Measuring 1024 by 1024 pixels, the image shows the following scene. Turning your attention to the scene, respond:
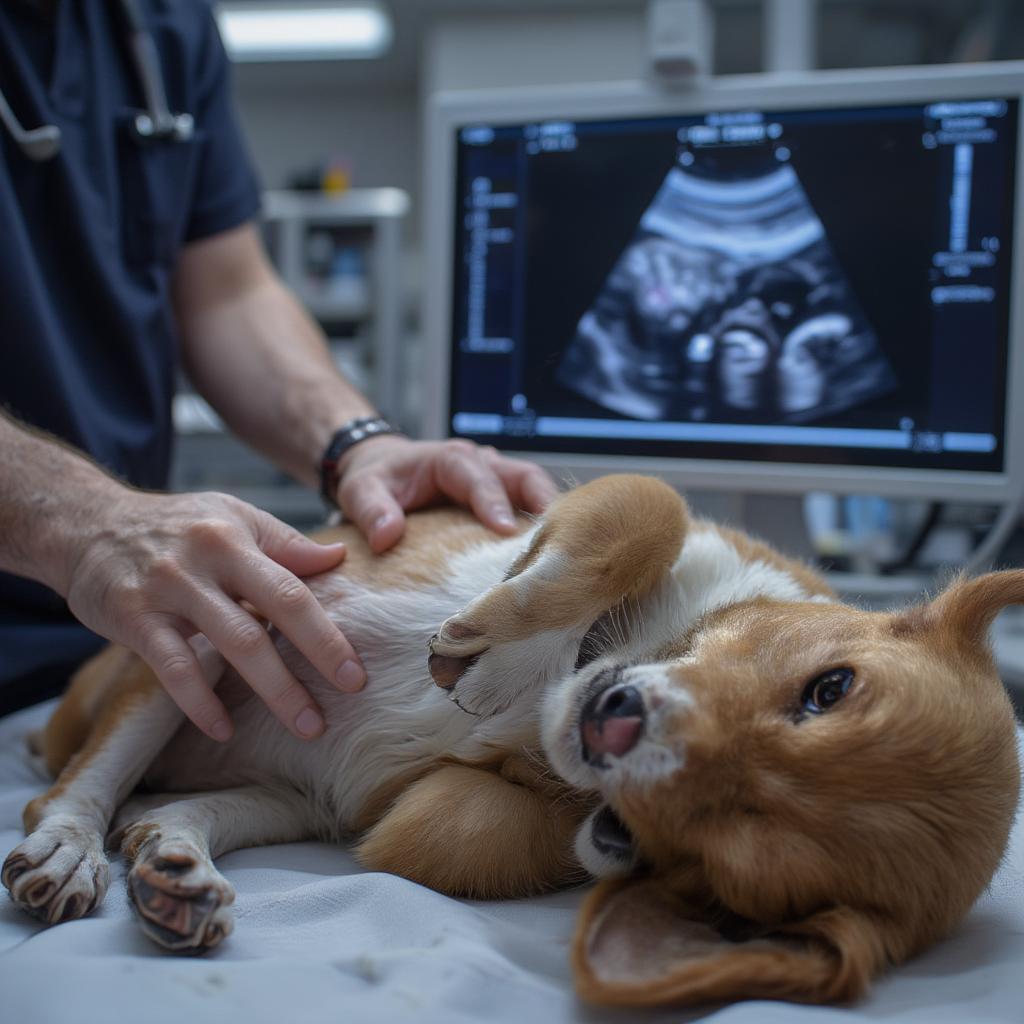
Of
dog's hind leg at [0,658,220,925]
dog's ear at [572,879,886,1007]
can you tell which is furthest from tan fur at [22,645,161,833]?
dog's ear at [572,879,886,1007]

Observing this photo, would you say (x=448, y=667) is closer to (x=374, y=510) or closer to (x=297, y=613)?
(x=297, y=613)

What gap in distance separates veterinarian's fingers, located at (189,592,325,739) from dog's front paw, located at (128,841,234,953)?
184mm

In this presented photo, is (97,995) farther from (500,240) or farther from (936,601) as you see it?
(500,240)

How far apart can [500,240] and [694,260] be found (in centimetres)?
30

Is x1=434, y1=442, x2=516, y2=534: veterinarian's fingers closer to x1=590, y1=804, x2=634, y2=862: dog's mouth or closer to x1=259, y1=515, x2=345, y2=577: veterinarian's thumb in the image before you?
x1=259, y1=515, x2=345, y2=577: veterinarian's thumb

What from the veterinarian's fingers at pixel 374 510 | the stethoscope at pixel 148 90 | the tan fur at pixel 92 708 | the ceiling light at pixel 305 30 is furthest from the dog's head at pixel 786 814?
the ceiling light at pixel 305 30

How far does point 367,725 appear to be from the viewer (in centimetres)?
93

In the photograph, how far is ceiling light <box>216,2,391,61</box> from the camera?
17.9 ft

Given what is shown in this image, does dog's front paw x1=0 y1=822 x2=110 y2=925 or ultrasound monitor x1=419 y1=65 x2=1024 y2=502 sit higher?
ultrasound monitor x1=419 y1=65 x2=1024 y2=502

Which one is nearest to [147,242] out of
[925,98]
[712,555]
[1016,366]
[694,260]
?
[694,260]

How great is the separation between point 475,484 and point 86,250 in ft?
2.25

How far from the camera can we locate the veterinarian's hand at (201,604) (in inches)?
32.3

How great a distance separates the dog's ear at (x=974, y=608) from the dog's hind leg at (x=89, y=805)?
653 mm

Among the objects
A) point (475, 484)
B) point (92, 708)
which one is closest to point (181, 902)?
point (92, 708)
